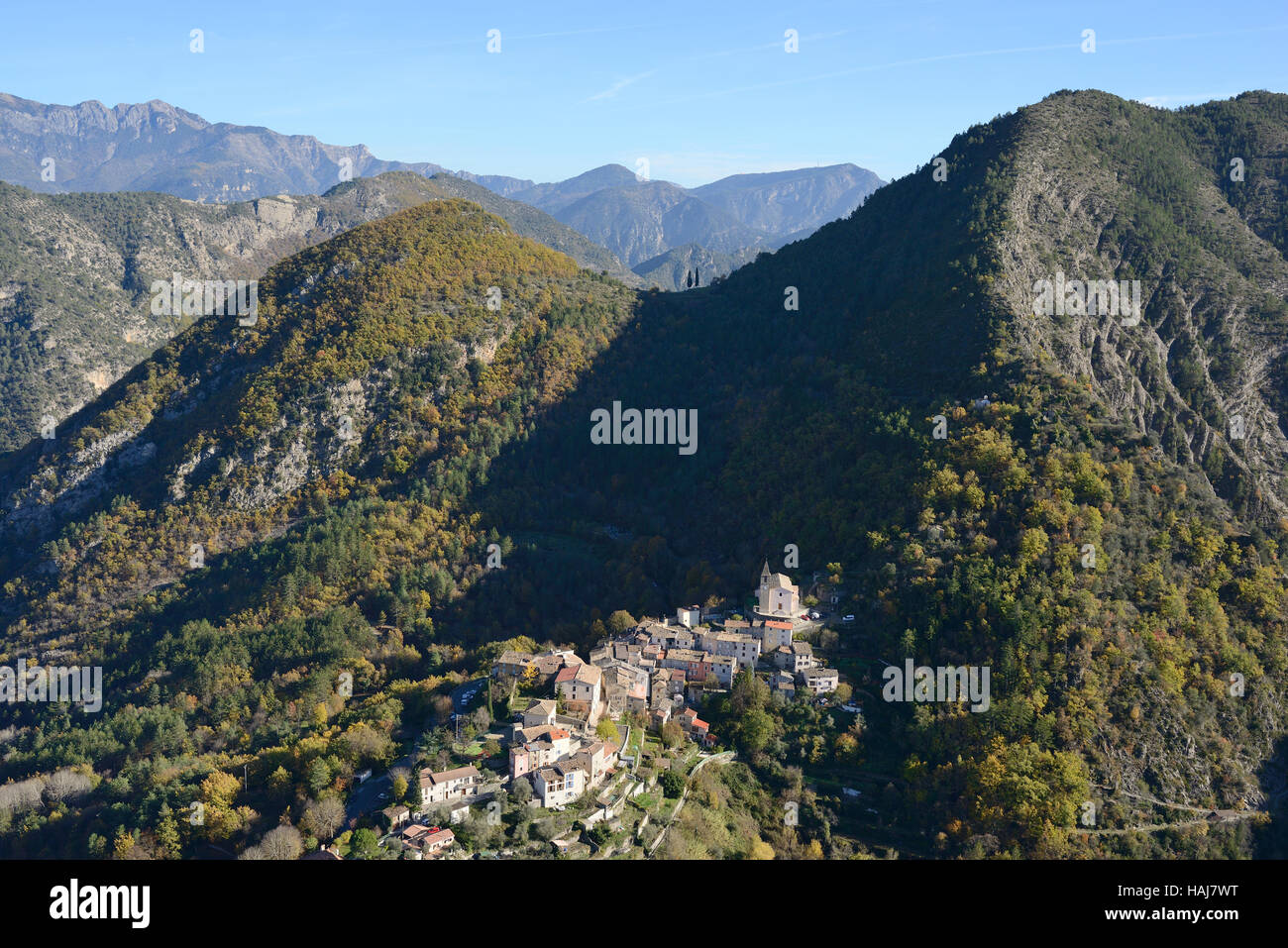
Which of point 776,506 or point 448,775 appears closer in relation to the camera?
point 448,775

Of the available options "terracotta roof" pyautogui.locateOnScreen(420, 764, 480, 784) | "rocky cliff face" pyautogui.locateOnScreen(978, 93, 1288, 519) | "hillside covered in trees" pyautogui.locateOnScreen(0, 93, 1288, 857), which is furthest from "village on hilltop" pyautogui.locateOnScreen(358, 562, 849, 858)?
"rocky cliff face" pyautogui.locateOnScreen(978, 93, 1288, 519)

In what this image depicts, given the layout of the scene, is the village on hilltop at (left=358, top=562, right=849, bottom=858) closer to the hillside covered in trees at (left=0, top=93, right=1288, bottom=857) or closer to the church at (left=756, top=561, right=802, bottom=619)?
the church at (left=756, top=561, right=802, bottom=619)

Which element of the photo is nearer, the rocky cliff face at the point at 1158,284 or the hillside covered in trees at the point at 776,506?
the hillside covered in trees at the point at 776,506

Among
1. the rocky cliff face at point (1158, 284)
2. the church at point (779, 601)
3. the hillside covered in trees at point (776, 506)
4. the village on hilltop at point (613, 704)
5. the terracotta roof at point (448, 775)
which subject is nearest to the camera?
the terracotta roof at point (448, 775)

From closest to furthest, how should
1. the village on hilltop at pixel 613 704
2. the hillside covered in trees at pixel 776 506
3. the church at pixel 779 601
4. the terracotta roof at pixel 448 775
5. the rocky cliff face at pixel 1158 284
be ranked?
the terracotta roof at pixel 448 775 → the village on hilltop at pixel 613 704 → the hillside covered in trees at pixel 776 506 → the church at pixel 779 601 → the rocky cliff face at pixel 1158 284

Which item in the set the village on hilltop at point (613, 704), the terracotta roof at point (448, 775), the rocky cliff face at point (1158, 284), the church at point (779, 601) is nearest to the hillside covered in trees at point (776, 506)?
the rocky cliff face at point (1158, 284)

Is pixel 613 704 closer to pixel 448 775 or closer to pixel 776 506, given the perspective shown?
pixel 448 775

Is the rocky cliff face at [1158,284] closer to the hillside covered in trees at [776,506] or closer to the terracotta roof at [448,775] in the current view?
the hillside covered in trees at [776,506]

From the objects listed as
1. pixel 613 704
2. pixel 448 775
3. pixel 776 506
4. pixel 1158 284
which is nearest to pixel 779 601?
pixel 613 704

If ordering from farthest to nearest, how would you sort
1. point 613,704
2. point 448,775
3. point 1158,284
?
point 1158,284, point 613,704, point 448,775

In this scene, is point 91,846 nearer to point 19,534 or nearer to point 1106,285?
point 19,534

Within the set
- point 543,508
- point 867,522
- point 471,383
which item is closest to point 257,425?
point 471,383
